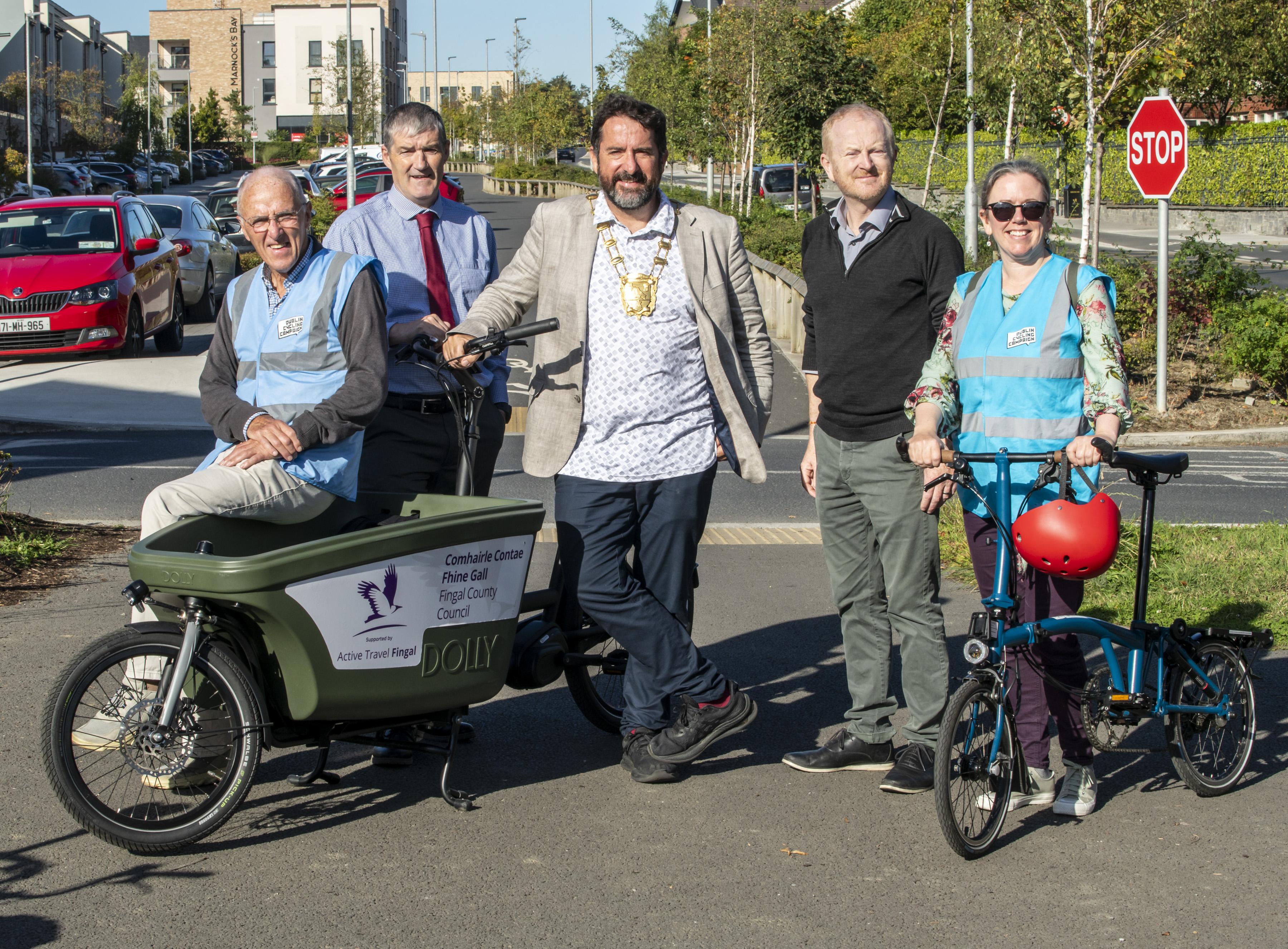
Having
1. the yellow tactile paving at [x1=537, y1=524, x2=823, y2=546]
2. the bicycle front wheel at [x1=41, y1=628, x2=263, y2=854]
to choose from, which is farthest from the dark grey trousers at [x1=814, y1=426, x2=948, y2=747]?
the yellow tactile paving at [x1=537, y1=524, x2=823, y2=546]

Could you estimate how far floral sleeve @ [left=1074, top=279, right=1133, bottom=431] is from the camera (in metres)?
4.02

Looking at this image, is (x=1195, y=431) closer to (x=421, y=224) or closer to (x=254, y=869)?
(x=421, y=224)

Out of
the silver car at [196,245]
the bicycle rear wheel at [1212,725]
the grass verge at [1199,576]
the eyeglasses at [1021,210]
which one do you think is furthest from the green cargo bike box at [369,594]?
the silver car at [196,245]

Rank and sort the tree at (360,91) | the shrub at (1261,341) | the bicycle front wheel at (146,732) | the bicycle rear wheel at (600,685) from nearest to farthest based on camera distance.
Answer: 1. the bicycle front wheel at (146,732)
2. the bicycle rear wheel at (600,685)
3. the shrub at (1261,341)
4. the tree at (360,91)

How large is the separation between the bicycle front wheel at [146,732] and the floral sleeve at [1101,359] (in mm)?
2553

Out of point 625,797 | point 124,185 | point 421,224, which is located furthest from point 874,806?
point 124,185

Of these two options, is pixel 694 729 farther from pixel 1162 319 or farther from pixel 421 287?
pixel 1162 319

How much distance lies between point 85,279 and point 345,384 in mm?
12911

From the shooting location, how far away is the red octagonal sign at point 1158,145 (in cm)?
1439

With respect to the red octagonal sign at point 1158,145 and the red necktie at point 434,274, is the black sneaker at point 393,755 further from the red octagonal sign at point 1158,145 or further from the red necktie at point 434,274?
the red octagonal sign at point 1158,145

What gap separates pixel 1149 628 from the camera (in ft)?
14.3

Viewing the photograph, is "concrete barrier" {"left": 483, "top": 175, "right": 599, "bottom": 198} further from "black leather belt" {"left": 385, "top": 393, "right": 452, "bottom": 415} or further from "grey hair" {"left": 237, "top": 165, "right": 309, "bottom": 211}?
"grey hair" {"left": 237, "top": 165, "right": 309, "bottom": 211}

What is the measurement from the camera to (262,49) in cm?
11356

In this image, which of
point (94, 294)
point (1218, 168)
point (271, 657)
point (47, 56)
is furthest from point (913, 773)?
point (47, 56)
